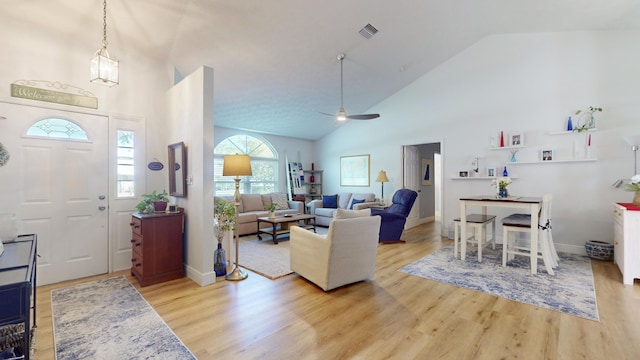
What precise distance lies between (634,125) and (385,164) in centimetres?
416

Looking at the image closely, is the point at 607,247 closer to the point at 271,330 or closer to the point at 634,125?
the point at 634,125

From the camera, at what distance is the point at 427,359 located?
1872 millimetres

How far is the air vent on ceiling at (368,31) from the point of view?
13.6ft

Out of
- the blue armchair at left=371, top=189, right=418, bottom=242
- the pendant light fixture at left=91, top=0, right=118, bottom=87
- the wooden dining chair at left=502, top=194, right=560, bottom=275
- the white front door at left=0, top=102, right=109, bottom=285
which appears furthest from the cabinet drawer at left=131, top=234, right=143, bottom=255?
the wooden dining chair at left=502, top=194, right=560, bottom=275

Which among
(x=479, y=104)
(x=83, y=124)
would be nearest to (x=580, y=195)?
(x=479, y=104)

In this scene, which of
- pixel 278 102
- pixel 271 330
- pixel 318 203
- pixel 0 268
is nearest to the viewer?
pixel 0 268

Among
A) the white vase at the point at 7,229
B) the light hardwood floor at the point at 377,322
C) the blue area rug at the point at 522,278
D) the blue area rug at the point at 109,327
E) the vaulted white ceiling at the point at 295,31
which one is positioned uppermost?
the vaulted white ceiling at the point at 295,31

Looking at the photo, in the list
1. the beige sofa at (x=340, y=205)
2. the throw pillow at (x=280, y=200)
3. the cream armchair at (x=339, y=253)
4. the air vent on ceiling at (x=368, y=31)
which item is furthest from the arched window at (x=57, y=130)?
the beige sofa at (x=340, y=205)

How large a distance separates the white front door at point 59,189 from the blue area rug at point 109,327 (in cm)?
47

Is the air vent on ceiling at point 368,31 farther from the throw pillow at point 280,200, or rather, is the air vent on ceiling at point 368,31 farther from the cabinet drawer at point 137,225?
the throw pillow at point 280,200

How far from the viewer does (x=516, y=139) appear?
16.3ft

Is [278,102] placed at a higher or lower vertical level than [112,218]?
higher

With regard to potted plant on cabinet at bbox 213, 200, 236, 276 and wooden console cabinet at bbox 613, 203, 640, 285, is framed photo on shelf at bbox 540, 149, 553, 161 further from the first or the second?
potted plant on cabinet at bbox 213, 200, 236, 276

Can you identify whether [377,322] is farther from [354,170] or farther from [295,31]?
[354,170]
